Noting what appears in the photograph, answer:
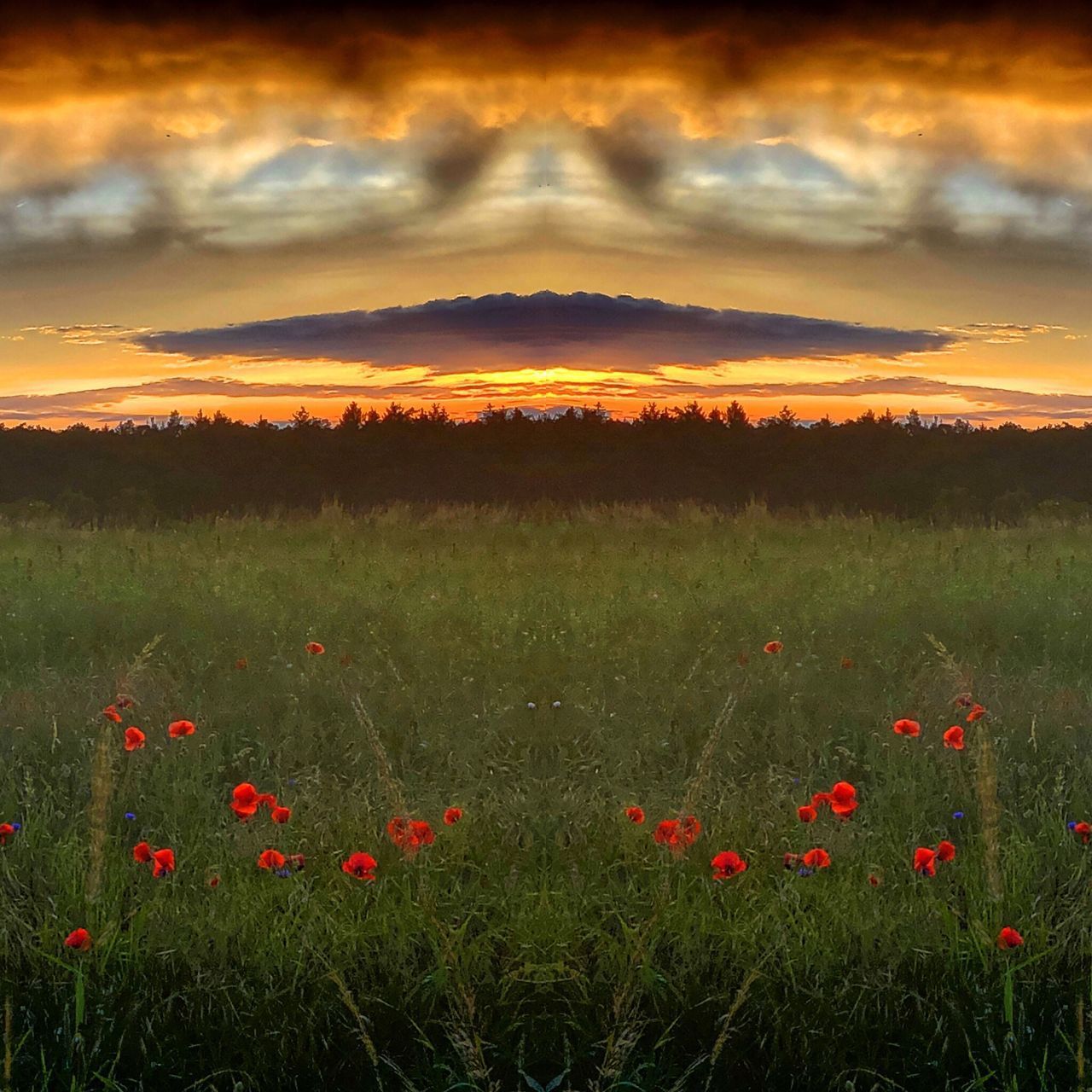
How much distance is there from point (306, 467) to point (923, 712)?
27.5 meters

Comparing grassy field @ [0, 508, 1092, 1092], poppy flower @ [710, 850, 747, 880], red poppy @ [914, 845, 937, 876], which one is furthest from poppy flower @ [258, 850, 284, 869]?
red poppy @ [914, 845, 937, 876]

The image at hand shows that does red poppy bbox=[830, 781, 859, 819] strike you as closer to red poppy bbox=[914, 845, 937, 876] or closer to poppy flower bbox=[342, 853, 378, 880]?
red poppy bbox=[914, 845, 937, 876]

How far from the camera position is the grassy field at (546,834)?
310cm

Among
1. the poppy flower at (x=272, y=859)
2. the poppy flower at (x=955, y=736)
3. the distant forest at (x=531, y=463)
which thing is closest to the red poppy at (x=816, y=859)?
the poppy flower at (x=955, y=736)

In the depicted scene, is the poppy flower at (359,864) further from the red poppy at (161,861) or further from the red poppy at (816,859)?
the red poppy at (816,859)

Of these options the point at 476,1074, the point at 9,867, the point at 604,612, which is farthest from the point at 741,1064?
the point at 604,612

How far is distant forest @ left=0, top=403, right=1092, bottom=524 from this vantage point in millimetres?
29203

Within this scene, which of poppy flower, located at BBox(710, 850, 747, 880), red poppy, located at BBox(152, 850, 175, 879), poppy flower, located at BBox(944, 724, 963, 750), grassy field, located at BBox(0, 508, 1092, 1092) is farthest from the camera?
poppy flower, located at BBox(944, 724, 963, 750)

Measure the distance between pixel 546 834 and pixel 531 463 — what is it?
1006 inches

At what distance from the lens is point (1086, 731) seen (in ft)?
20.1

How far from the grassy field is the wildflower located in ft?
0.45

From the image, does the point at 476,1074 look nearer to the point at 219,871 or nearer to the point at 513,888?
the point at 513,888

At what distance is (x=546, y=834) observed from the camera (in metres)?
4.39

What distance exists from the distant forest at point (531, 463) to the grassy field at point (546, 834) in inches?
722
